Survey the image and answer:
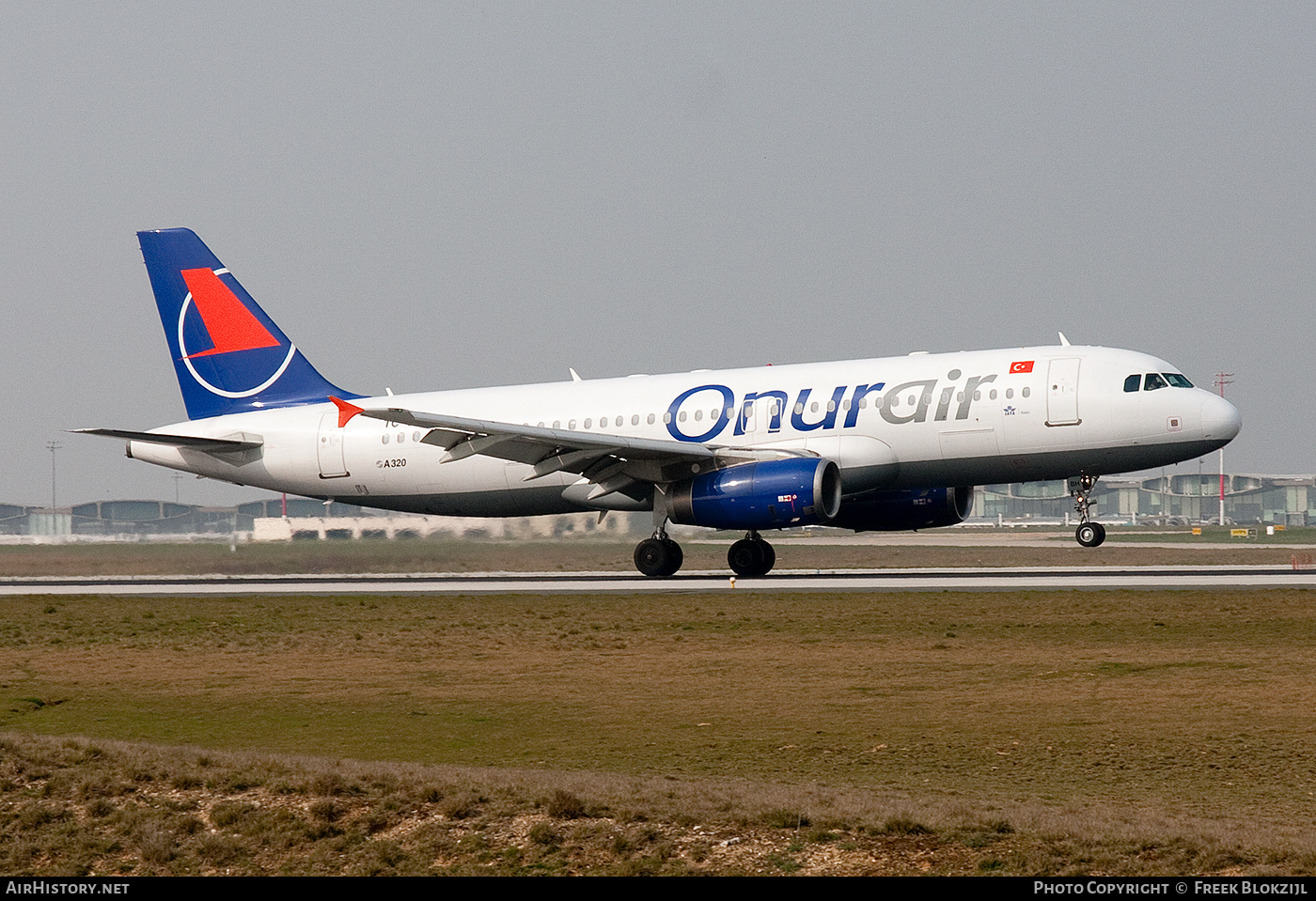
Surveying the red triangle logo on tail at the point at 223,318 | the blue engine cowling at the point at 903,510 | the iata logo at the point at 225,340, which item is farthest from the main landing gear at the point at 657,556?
the red triangle logo on tail at the point at 223,318

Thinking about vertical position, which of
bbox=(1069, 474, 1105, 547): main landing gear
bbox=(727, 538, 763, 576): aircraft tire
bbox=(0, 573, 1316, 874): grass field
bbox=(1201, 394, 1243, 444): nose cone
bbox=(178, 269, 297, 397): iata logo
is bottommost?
bbox=(0, 573, 1316, 874): grass field

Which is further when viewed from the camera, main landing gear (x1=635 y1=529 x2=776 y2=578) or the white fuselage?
main landing gear (x1=635 y1=529 x2=776 y2=578)

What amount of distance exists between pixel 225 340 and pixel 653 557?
44.9ft

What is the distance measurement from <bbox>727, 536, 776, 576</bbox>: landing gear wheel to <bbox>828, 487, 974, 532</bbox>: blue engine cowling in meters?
2.22

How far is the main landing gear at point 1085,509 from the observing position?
3066 cm

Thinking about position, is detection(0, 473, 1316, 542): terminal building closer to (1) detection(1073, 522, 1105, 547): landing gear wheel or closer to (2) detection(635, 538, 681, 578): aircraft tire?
(1) detection(1073, 522, 1105, 547): landing gear wheel

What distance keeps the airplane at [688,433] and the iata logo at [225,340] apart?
0.05 meters

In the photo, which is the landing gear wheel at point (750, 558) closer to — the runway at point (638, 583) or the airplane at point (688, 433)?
the airplane at point (688, 433)

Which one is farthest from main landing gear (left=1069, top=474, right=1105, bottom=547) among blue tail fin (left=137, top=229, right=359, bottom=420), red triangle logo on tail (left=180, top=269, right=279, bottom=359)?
red triangle logo on tail (left=180, top=269, right=279, bottom=359)

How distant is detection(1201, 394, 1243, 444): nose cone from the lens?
29469 mm

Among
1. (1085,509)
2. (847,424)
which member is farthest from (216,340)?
(1085,509)

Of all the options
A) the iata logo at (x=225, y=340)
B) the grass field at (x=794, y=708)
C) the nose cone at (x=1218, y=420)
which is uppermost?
the iata logo at (x=225, y=340)

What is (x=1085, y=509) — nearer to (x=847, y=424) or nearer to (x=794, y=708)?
(x=847, y=424)
